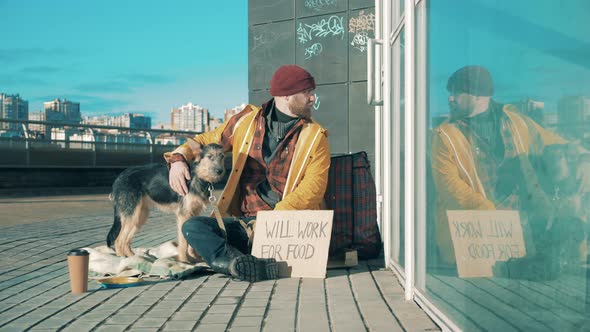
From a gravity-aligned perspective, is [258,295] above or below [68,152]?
below

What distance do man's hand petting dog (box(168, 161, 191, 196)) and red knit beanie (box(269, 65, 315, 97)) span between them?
3.34 feet

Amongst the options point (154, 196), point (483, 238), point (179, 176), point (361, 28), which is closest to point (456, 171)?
point (483, 238)

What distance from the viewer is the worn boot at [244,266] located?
4.93 metres

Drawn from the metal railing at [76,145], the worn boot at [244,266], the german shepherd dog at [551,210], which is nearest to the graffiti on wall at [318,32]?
the worn boot at [244,266]

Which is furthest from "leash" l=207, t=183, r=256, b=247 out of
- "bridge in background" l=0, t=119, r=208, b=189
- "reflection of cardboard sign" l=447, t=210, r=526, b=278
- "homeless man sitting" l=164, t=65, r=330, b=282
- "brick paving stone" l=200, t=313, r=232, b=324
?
"bridge in background" l=0, t=119, r=208, b=189

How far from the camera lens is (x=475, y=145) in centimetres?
280

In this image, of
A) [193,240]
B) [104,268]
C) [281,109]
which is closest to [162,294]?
[193,240]

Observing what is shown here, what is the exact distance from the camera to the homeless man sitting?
541 cm

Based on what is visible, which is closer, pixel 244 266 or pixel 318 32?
pixel 244 266

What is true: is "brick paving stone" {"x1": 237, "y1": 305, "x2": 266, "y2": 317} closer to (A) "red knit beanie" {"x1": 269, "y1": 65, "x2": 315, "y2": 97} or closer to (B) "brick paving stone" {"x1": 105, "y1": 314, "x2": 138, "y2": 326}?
(B) "brick paving stone" {"x1": 105, "y1": 314, "x2": 138, "y2": 326}

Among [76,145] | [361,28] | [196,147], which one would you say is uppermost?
[361,28]

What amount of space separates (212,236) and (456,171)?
2.55 metres

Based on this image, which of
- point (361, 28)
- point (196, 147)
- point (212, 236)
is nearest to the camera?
point (212, 236)

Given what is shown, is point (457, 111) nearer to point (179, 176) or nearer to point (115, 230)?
point (179, 176)
